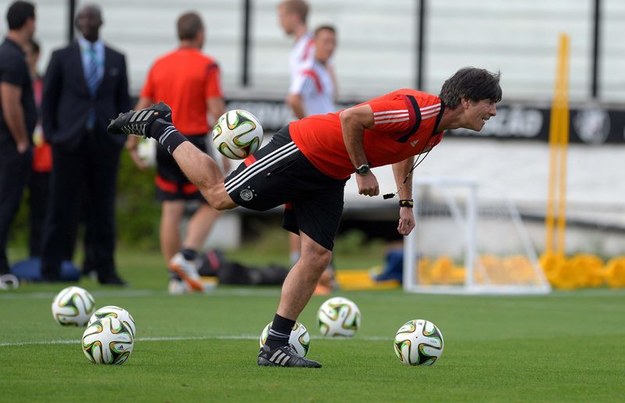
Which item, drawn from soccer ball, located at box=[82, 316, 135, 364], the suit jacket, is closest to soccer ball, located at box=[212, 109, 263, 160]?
soccer ball, located at box=[82, 316, 135, 364]

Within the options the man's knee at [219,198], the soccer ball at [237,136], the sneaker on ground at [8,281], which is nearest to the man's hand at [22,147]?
the sneaker on ground at [8,281]

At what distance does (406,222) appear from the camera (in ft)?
26.2

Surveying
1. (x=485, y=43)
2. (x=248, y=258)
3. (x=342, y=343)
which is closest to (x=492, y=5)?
(x=485, y=43)

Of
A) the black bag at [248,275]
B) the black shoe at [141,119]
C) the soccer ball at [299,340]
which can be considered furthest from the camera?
the black bag at [248,275]

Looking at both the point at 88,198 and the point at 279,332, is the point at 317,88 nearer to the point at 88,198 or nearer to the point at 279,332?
the point at 88,198

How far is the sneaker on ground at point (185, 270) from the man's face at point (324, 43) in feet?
7.91

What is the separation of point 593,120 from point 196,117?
10.3 m

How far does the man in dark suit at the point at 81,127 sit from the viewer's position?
1352 cm

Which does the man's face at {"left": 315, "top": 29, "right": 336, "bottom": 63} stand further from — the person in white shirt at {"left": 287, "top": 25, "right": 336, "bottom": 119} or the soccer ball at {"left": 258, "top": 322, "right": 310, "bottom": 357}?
the soccer ball at {"left": 258, "top": 322, "right": 310, "bottom": 357}

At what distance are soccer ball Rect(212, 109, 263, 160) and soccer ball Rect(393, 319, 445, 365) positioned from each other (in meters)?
1.59

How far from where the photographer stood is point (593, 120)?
72.2 ft

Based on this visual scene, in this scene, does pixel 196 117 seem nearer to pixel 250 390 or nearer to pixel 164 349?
pixel 164 349

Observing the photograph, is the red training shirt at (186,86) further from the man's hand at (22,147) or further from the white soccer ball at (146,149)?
the man's hand at (22,147)

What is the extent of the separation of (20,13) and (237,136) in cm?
551
